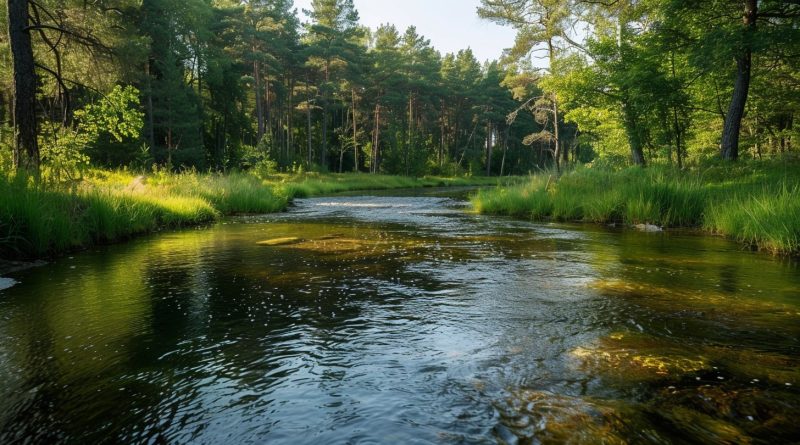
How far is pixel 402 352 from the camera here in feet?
10.9

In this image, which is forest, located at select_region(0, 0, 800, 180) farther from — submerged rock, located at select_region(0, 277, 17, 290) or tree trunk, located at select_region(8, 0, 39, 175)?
submerged rock, located at select_region(0, 277, 17, 290)

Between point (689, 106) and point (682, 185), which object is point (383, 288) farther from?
point (689, 106)

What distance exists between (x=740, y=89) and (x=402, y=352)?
14.0m

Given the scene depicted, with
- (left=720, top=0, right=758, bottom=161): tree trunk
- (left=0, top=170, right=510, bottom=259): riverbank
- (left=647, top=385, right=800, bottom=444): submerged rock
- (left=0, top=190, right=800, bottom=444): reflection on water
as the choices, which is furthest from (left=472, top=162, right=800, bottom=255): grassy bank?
(left=0, top=170, right=510, bottom=259): riverbank

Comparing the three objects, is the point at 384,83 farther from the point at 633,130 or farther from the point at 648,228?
the point at 648,228

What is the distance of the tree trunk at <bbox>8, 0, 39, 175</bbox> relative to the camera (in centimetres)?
941

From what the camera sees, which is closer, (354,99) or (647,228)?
(647,228)

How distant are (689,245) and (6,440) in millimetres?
9338

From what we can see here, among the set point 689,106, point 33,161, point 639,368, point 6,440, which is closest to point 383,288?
point 639,368

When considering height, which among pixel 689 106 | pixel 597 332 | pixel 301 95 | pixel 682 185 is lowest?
pixel 597 332

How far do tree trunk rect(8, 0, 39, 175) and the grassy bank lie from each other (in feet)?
40.3

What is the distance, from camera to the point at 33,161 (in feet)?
28.6

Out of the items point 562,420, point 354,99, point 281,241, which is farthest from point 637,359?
point 354,99

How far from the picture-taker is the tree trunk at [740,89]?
12.4 meters
